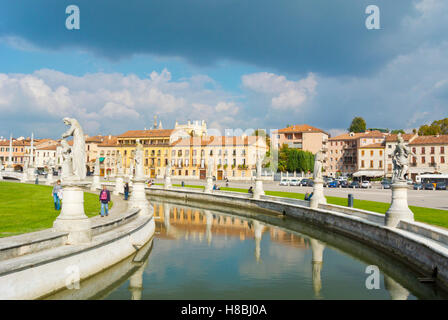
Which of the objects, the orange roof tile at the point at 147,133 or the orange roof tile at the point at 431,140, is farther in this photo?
the orange roof tile at the point at 147,133

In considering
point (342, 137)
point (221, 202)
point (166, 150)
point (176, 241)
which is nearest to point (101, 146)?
point (166, 150)

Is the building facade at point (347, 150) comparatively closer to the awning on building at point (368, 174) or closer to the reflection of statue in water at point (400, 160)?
the awning on building at point (368, 174)

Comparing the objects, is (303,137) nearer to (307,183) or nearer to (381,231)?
(307,183)

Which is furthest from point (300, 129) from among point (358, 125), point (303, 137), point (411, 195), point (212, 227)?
point (212, 227)

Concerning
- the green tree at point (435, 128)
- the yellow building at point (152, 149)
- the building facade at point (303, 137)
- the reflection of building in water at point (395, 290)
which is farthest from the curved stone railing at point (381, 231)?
the green tree at point (435, 128)

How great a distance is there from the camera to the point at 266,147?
100 metres

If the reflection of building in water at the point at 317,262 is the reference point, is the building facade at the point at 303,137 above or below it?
above

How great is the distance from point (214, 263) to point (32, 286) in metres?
7.71

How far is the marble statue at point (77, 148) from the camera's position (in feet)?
37.0

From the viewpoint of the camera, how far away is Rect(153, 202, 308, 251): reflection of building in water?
69.8ft

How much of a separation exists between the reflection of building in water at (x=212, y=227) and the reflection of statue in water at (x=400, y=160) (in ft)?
18.6

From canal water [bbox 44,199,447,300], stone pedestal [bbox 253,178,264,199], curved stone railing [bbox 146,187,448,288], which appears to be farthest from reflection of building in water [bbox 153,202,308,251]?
stone pedestal [bbox 253,178,264,199]

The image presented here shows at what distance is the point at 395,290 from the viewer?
11.9 meters
